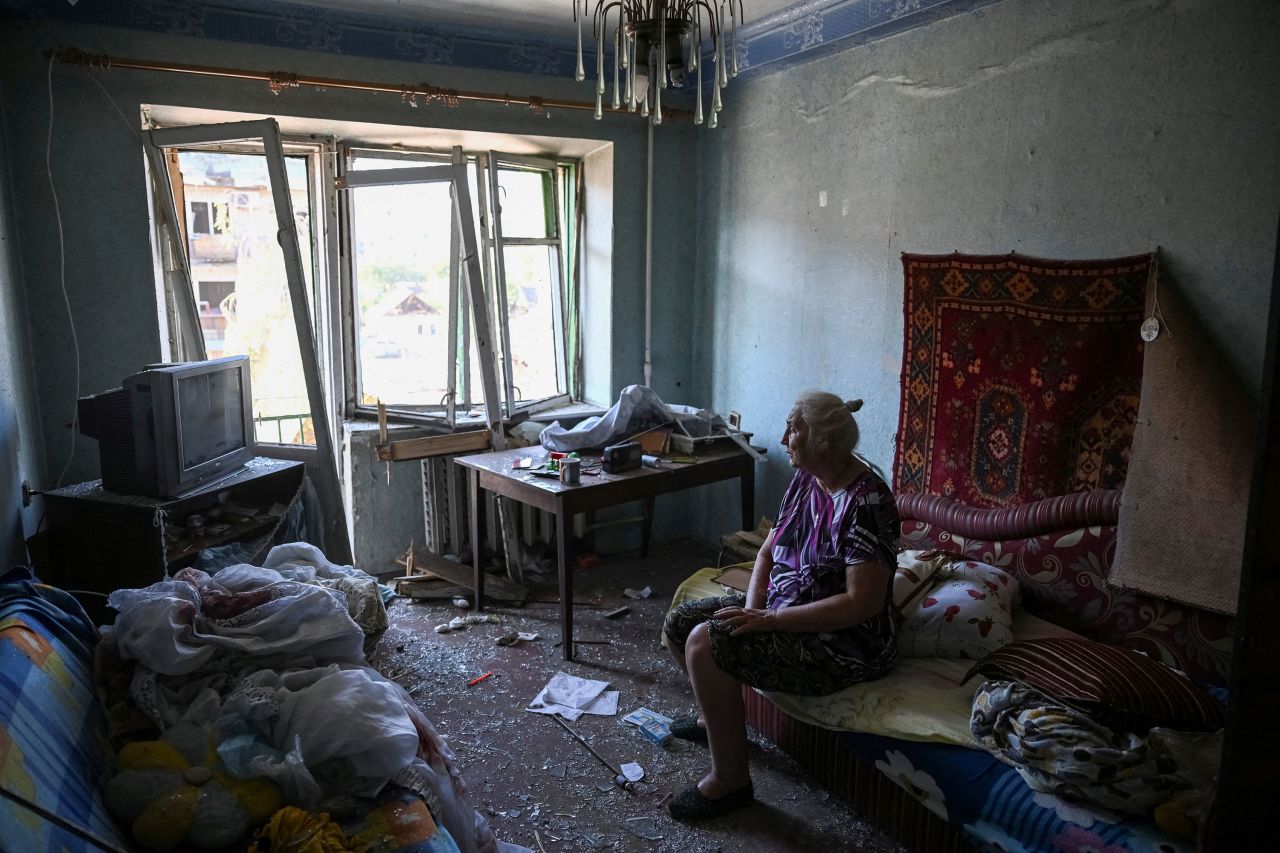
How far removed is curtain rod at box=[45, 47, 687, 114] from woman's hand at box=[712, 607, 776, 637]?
2707mm

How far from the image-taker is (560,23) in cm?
374

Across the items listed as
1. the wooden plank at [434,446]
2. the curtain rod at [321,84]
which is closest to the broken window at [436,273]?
the wooden plank at [434,446]

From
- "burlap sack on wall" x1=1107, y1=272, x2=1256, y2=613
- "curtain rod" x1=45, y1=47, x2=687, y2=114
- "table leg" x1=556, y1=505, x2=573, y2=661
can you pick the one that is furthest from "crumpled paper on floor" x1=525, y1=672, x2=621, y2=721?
"curtain rod" x1=45, y1=47, x2=687, y2=114

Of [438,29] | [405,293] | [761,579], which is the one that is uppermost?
[438,29]

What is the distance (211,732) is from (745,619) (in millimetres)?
1354

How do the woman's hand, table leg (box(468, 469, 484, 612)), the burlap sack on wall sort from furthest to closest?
table leg (box(468, 469, 484, 612)) < the woman's hand < the burlap sack on wall

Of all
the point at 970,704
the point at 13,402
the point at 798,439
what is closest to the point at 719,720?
the point at 970,704

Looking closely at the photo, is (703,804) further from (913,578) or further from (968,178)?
(968,178)

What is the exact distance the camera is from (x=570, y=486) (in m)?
3.21

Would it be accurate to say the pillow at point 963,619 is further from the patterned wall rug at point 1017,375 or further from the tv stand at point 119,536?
the tv stand at point 119,536

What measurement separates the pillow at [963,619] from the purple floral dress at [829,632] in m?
0.12

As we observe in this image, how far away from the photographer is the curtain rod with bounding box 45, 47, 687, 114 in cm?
305

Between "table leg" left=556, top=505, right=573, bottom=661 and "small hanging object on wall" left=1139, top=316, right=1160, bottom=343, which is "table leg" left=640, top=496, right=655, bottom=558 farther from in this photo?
"small hanging object on wall" left=1139, top=316, right=1160, bottom=343

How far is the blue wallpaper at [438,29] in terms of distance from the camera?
3.06m
